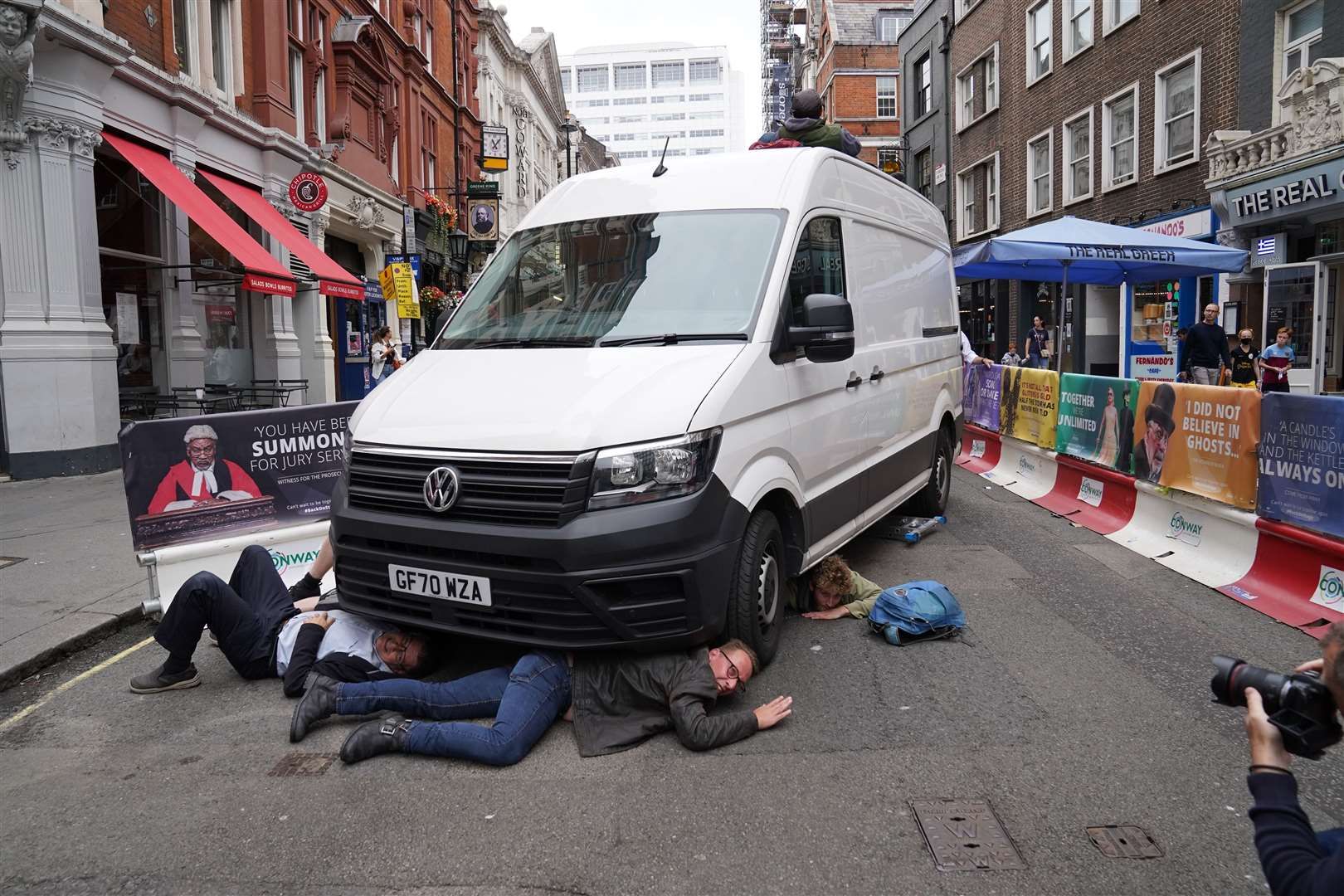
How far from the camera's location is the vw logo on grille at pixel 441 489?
3.96m

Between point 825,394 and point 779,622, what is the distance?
1275 mm

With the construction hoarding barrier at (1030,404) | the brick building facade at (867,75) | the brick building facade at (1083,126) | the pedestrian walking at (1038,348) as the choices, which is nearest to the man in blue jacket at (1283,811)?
the construction hoarding barrier at (1030,404)

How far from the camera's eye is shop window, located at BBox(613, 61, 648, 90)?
183625 millimetres

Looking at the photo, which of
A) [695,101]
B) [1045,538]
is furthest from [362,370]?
[695,101]

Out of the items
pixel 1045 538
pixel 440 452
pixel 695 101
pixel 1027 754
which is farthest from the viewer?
pixel 695 101

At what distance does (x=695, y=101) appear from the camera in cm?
18338

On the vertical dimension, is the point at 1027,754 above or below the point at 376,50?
below

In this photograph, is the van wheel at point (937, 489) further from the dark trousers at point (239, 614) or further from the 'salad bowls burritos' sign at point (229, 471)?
the dark trousers at point (239, 614)

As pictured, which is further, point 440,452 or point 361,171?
point 361,171

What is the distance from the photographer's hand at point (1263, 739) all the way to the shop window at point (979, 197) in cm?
3107

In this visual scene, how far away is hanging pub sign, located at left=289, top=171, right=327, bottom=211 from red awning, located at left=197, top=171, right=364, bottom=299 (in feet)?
1.58

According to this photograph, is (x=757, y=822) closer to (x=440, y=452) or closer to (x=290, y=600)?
(x=440, y=452)

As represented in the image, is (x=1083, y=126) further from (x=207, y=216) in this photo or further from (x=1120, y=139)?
(x=207, y=216)

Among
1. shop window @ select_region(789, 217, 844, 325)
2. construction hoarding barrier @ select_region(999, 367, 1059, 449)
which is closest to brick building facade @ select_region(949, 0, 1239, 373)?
construction hoarding barrier @ select_region(999, 367, 1059, 449)
